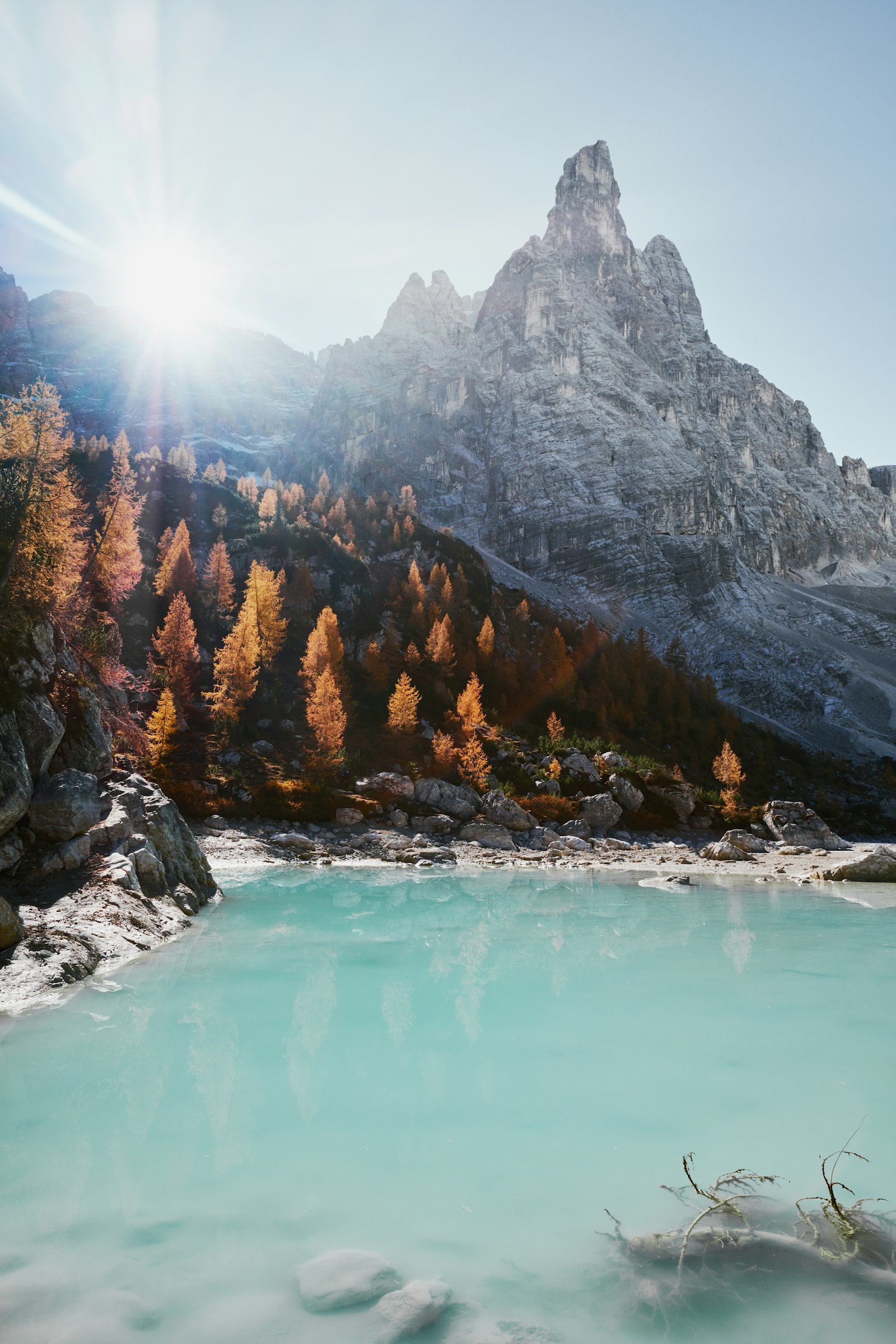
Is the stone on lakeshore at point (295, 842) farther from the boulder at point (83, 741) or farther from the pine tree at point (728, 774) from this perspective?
the pine tree at point (728, 774)

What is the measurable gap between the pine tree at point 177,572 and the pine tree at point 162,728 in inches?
1029

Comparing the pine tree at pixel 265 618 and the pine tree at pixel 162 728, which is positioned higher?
the pine tree at pixel 265 618

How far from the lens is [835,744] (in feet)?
373

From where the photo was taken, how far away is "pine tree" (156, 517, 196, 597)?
7219cm

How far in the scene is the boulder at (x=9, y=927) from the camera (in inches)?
566

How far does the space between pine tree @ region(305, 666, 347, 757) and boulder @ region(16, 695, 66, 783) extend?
3327cm

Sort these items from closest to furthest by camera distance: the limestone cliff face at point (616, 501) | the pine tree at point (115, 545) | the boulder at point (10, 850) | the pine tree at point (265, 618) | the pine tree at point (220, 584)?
1. the boulder at point (10, 850)
2. the pine tree at point (115, 545)
3. the pine tree at point (265, 618)
4. the pine tree at point (220, 584)
5. the limestone cliff face at point (616, 501)

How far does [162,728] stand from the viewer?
4850 cm

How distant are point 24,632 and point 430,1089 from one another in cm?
1970

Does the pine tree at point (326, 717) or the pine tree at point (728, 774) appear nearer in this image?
the pine tree at point (326, 717)

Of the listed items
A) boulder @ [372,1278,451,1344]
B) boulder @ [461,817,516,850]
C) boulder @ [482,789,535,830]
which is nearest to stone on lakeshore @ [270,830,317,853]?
boulder @ [461,817,516,850]

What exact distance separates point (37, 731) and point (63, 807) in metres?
2.56

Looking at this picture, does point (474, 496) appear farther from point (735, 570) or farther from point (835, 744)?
point (835, 744)

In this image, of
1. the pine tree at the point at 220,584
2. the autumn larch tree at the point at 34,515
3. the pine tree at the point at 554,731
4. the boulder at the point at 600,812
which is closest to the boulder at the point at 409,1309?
the autumn larch tree at the point at 34,515
